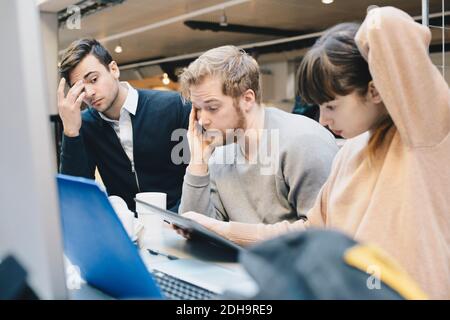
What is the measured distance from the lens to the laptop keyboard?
2.82 ft

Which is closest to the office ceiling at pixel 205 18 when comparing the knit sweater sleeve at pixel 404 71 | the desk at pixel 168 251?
the desk at pixel 168 251

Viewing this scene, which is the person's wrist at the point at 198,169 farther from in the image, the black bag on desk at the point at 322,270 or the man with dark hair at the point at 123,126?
the black bag on desk at the point at 322,270

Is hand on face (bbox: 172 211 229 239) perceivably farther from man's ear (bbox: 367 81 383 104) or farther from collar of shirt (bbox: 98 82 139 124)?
collar of shirt (bbox: 98 82 139 124)

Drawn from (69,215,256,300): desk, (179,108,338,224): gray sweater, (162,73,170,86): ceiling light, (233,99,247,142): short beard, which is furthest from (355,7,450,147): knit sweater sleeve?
(162,73,170,86): ceiling light

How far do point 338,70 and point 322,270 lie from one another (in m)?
0.66

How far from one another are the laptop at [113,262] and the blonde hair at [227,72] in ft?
2.41

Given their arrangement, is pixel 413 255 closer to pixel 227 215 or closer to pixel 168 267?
pixel 168 267

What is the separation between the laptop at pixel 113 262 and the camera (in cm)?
75

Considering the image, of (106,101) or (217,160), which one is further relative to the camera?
(106,101)

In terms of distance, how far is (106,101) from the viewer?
6.76ft

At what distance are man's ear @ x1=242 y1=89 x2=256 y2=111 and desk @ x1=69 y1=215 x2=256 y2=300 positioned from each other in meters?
0.49

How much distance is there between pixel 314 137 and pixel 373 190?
468mm

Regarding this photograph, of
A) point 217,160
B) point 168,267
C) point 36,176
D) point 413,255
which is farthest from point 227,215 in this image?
point 36,176

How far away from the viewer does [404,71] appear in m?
0.88
